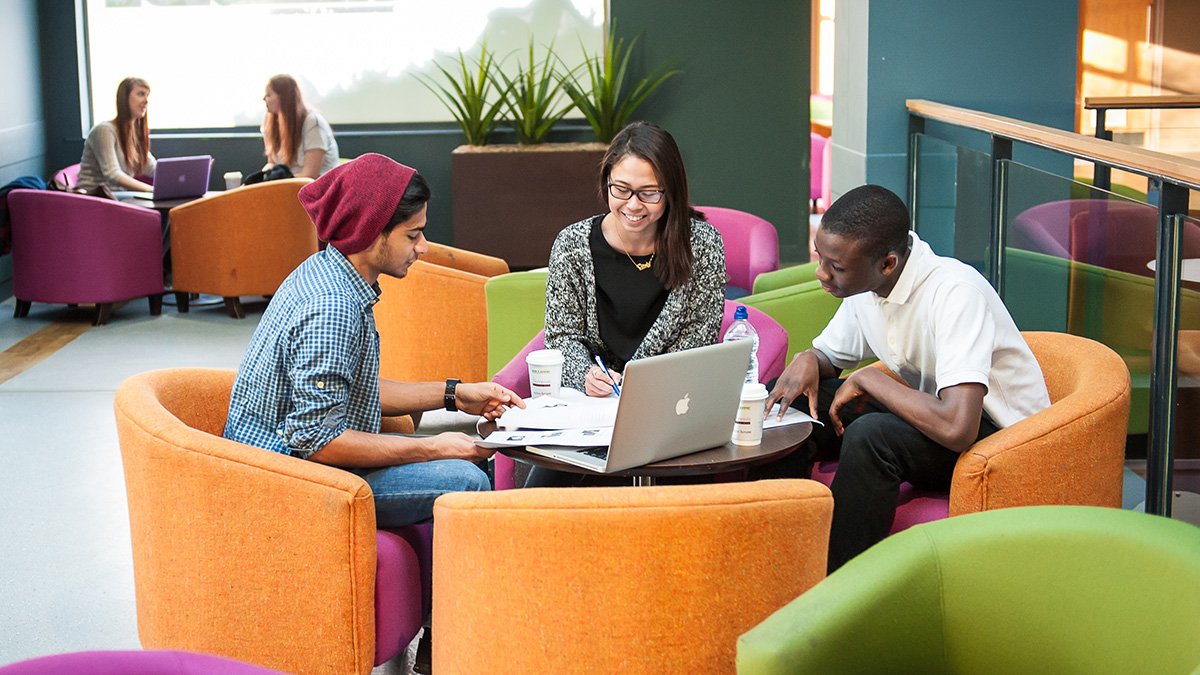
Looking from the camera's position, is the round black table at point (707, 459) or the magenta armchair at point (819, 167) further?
the magenta armchair at point (819, 167)

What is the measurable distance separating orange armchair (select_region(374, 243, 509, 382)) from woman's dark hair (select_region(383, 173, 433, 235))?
1.98 m

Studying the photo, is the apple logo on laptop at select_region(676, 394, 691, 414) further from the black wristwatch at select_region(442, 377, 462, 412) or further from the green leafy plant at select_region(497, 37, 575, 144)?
the green leafy plant at select_region(497, 37, 575, 144)

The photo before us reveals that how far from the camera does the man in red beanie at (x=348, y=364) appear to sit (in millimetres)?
2711

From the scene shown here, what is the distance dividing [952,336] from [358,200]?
1.31m

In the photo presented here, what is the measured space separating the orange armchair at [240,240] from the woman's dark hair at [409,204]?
4.79m

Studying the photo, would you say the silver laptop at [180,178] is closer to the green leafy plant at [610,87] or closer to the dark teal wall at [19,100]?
the dark teal wall at [19,100]

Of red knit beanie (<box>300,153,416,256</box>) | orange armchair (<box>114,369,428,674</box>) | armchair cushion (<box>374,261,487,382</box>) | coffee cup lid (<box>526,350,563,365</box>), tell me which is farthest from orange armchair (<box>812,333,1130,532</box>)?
armchair cushion (<box>374,261,487,382</box>)

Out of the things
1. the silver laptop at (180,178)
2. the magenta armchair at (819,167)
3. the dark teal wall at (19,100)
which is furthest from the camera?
the magenta armchair at (819,167)

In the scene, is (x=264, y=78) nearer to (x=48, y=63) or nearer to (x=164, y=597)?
(x=48, y=63)

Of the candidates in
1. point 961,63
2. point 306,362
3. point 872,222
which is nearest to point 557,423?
point 306,362

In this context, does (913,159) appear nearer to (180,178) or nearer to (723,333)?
(723,333)

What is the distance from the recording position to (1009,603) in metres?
2.04

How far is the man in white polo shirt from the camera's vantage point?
9.24ft

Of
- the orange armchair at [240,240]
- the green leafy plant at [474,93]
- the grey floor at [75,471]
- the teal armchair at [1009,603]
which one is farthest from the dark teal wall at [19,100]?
the teal armchair at [1009,603]
